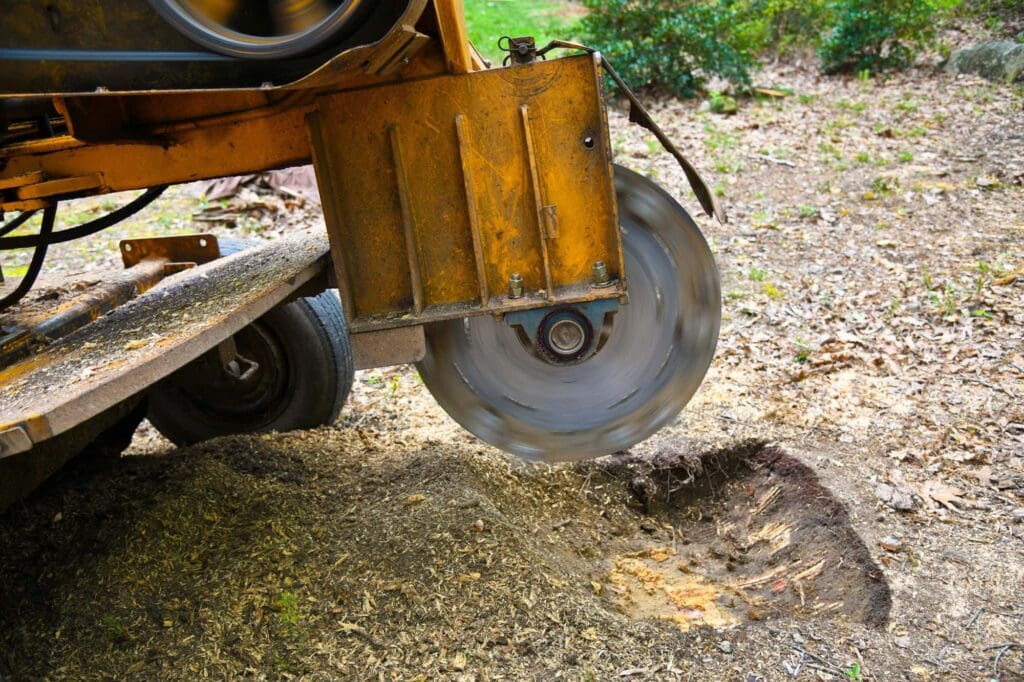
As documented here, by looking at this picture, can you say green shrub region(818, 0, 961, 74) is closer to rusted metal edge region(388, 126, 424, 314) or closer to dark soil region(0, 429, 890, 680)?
dark soil region(0, 429, 890, 680)

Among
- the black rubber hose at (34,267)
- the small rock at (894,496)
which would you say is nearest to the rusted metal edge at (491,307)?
the black rubber hose at (34,267)

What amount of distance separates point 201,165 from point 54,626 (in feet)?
5.02

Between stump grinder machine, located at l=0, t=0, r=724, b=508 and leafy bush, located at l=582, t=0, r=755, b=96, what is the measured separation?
6.56 m

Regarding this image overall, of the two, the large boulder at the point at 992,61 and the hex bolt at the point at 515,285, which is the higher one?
the hex bolt at the point at 515,285

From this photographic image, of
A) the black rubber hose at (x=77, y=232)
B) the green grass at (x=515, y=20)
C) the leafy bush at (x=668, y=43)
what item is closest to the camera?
the black rubber hose at (x=77, y=232)

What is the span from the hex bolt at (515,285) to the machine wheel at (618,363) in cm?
26

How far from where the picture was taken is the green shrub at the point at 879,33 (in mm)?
9344

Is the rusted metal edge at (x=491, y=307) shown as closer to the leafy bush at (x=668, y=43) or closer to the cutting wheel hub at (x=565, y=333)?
the cutting wheel hub at (x=565, y=333)

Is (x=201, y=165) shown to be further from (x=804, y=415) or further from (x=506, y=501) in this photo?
(x=804, y=415)

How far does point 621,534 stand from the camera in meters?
3.37

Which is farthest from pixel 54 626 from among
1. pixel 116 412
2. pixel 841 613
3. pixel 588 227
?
pixel 841 613

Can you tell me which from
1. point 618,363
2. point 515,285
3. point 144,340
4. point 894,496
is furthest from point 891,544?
point 144,340

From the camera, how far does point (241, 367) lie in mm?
3824

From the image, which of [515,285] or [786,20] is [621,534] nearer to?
[515,285]
